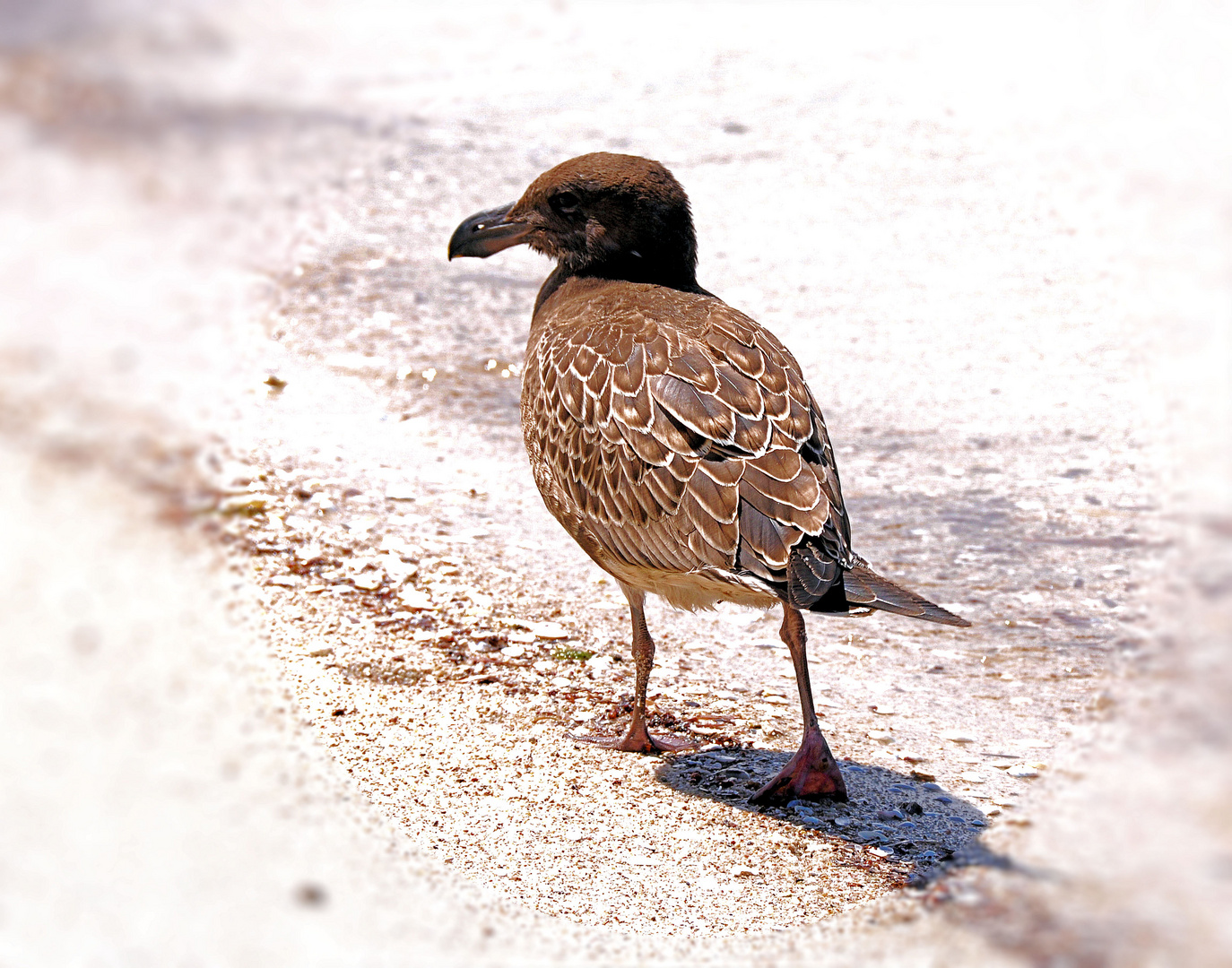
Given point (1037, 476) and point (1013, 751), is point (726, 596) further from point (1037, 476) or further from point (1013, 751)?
point (1037, 476)

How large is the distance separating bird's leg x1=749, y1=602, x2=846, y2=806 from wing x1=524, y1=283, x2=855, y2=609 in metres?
0.42

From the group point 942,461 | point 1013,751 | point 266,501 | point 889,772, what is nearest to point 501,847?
point 889,772

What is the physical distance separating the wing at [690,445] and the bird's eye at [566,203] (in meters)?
0.68

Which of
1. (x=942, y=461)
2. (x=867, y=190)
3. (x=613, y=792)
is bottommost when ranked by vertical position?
(x=613, y=792)

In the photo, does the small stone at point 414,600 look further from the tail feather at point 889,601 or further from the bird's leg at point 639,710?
the tail feather at point 889,601

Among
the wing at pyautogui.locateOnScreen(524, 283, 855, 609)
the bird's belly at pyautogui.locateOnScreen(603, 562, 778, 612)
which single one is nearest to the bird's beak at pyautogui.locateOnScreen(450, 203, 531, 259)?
the wing at pyautogui.locateOnScreen(524, 283, 855, 609)

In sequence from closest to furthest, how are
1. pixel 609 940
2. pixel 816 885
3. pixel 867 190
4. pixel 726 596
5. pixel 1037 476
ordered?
pixel 609 940, pixel 816 885, pixel 726 596, pixel 1037 476, pixel 867 190

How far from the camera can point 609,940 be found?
3.74 metres

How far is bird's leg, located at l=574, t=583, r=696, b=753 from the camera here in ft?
16.7

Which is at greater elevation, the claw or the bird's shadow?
the claw

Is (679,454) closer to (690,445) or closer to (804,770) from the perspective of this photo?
(690,445)

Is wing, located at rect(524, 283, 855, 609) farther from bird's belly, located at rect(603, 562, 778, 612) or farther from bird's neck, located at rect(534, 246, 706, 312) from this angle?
bird's neck, located at rect(534, 246, 706, 312)

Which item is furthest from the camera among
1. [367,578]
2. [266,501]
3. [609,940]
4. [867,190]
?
[867,190]

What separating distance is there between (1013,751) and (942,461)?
270 centimetres
